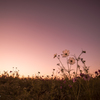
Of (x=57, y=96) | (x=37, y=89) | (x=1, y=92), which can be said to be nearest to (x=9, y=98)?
(x=1, y=92)

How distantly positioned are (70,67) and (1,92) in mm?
2751

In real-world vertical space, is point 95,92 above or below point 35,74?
below

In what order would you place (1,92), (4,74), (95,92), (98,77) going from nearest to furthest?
(95,92) → (1,92) → (98,77) → (4,74)

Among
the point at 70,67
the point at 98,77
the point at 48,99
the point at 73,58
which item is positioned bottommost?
the point at 48,99

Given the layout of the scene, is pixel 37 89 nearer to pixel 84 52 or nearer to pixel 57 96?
pixel 57 96

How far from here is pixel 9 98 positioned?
389 cm

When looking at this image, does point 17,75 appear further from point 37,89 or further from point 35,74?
point 37,89

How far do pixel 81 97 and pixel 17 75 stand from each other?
4.55m

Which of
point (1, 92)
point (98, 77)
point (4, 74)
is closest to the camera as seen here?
point (1, 92)

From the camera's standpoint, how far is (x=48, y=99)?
366 cm

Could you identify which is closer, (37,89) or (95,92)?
(95,92)

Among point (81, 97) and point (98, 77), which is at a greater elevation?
point (98, 77)

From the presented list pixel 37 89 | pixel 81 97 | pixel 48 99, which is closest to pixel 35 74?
pixel 37 89

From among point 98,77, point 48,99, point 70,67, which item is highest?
point 70,67
